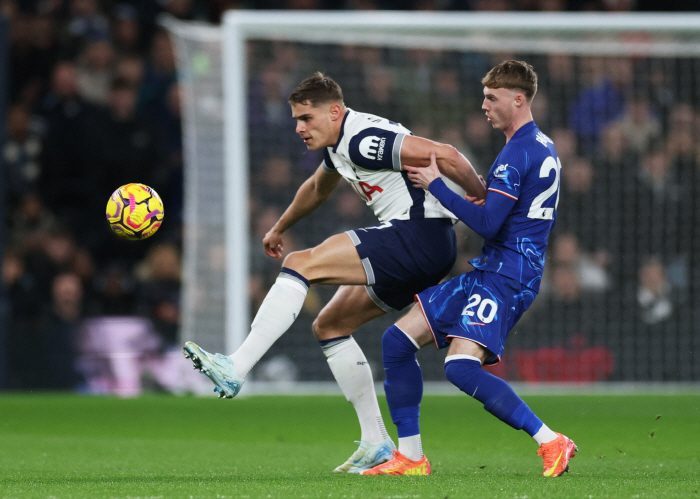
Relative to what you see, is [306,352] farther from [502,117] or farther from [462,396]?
[502,117]

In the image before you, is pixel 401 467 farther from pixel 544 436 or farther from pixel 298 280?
pixel 298 280

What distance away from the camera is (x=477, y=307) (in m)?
4.56

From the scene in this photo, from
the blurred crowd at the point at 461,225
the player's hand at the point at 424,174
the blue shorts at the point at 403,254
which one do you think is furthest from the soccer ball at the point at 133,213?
the blurred crowd at the point at 461,225

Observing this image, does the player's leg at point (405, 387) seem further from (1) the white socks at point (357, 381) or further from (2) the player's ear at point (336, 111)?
(2) the player's ear at point (336, 111)

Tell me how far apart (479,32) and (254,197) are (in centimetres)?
283

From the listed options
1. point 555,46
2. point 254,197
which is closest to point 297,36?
point 254,197

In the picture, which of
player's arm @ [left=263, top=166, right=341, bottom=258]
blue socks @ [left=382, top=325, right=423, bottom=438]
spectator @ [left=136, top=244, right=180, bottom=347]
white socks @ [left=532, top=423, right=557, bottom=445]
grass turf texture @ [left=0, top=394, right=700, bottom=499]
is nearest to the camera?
grass turf texture @ [left=0, top=394, right=700, bottom=499]

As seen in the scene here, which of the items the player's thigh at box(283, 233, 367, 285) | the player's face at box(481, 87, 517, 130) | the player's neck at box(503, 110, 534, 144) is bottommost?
the player's thigh at box(283, 233, 367, 285)

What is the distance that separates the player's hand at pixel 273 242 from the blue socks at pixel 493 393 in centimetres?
140

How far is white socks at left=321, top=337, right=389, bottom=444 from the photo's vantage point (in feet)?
16.8

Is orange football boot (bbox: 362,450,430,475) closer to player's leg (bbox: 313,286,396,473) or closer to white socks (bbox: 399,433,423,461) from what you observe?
white socks (bbox: 399,433,423,461)

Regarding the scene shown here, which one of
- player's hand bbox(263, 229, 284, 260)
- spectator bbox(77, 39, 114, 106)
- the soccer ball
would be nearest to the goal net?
spectator bbox(77, 39, 114, 106)

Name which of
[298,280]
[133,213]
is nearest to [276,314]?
[298,280]

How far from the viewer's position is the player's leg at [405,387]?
4.83m
